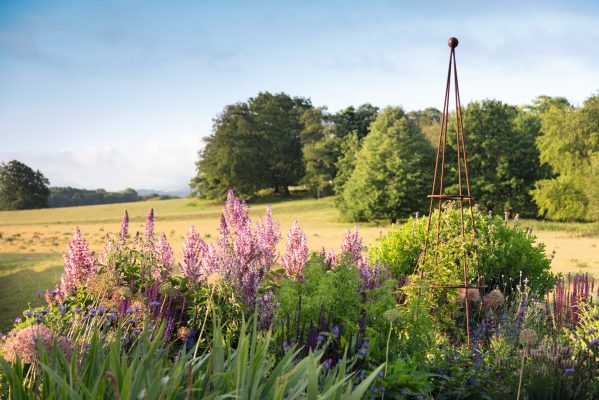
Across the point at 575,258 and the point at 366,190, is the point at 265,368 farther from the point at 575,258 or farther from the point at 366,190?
the point at 366,190

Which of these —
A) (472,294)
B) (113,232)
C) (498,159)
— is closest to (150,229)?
(113,232)

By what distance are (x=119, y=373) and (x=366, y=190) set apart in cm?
3006

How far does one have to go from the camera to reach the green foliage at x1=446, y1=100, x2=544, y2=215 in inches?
1364

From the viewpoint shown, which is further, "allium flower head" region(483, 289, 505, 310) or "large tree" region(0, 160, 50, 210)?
"large tree" region(0, 160, 50, 210)

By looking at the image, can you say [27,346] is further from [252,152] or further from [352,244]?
[252,152]

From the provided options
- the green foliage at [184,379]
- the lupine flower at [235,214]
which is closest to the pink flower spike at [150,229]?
the lupine flower at [235,214]

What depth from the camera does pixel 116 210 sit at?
156 feet

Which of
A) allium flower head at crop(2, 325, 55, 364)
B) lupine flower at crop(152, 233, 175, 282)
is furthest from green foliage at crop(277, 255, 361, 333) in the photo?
allium flower head at crop(2, 325, 55, 364)

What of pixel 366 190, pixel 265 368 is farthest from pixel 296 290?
pixel 366 190

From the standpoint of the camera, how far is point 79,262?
5.60 m

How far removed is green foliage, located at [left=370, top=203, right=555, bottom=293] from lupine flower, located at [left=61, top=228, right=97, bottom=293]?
3.80m

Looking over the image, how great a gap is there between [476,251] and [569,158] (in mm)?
29346

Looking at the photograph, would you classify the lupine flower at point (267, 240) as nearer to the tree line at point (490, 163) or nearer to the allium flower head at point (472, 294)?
the allium flower head at point (472, 294)

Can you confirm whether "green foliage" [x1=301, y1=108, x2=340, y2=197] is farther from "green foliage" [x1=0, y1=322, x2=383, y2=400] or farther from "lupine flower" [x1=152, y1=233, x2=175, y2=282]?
"green foliage" [x1=0, y1=322, x2=383, y2=400]
